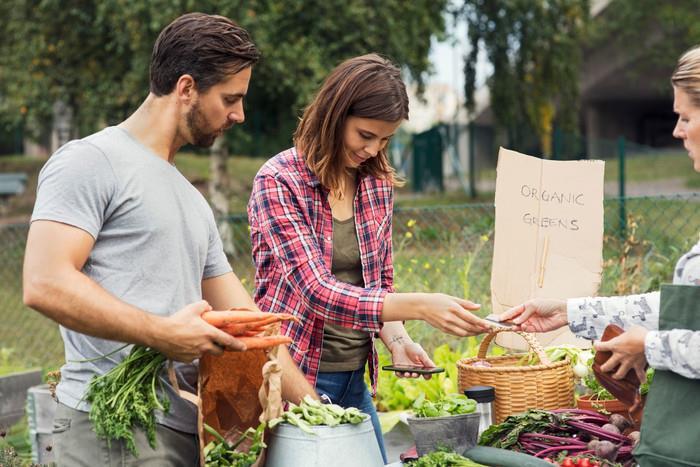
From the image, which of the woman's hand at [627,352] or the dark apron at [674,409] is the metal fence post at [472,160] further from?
the dark apron at [674,409]

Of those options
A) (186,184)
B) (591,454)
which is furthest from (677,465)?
(186,184)

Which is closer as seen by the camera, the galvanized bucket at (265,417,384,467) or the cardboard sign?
the galvanized bucket at (265,417,384,467)

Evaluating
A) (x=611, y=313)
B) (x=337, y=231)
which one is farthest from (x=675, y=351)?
(x=337, y=231)

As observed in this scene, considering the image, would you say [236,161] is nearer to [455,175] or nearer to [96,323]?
[455,175]

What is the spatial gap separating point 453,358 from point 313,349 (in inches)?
92.8

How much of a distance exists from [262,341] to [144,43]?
437 inches

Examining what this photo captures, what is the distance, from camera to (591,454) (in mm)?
2623

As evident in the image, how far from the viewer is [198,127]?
2570mm

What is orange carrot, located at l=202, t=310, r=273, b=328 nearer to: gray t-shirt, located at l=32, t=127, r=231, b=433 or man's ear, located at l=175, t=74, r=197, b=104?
gray t-shirt, located at l=32, t=127, r=231, b=433

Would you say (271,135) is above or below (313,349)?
above

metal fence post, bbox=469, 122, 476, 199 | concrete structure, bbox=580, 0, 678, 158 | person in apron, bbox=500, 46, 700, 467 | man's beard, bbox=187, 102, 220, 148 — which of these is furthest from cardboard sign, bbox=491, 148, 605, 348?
concrete structure, bbox=580, 0, 678, 158

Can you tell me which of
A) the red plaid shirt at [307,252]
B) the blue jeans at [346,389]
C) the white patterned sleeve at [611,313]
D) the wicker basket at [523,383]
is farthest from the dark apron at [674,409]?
the blue jeans at [346,389]

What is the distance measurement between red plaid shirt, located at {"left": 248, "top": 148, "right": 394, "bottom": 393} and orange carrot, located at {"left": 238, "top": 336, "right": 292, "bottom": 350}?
40 centimetres

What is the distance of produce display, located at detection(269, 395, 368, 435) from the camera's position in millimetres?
2457
